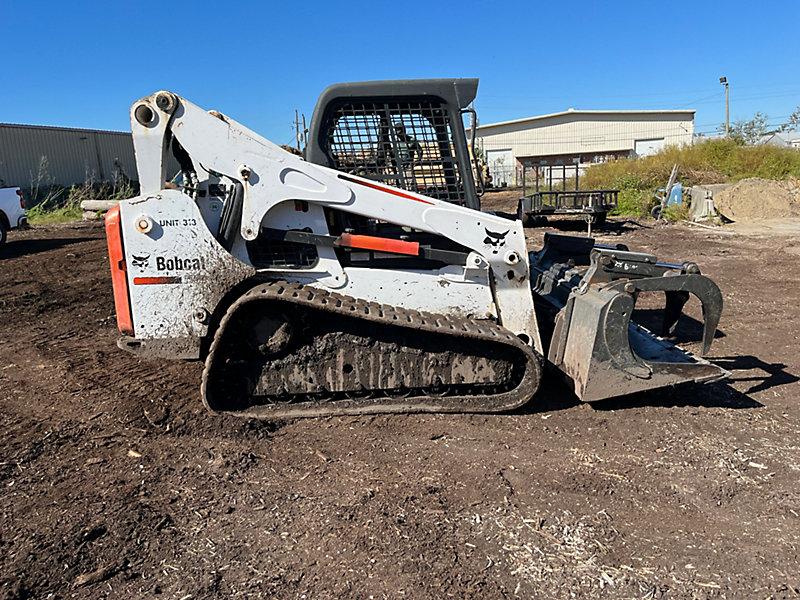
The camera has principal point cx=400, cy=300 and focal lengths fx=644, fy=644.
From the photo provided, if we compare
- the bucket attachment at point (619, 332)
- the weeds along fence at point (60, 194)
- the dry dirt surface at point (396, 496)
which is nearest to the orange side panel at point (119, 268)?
the dry dirt surface at point (396, 496)

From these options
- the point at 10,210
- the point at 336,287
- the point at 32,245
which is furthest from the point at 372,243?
the point at 10,210

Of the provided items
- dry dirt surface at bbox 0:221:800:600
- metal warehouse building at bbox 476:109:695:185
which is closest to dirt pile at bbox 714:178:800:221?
dry dirt surface at bbox 0:221:800:600

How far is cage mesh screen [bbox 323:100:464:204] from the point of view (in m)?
4.57

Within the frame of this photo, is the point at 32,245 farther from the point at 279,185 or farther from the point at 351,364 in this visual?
the point at 351,364

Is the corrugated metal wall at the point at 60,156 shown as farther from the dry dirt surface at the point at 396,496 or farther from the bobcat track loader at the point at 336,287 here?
the dry dirt surface at the point at 396,496

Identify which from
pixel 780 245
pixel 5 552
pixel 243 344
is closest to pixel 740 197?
pixel 780 245

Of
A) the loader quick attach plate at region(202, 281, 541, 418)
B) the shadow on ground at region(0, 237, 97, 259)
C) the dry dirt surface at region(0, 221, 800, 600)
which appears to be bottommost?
the dry dirt surface at region(0, 221, 800, 600)

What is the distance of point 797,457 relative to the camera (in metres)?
3.71

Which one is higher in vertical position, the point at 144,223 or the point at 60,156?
the point at 60,156

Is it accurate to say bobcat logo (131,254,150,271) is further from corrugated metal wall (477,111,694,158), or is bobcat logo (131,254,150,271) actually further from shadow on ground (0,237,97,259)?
corrugated metal wall (477,111,694,158)

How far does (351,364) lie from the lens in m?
4.26

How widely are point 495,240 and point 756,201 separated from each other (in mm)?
17931

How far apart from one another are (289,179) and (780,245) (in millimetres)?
12502

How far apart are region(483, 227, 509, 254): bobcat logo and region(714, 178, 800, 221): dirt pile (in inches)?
674
